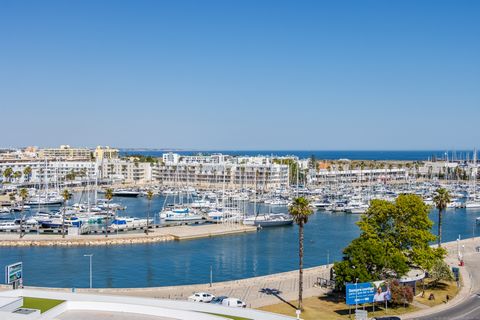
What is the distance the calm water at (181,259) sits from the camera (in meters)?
51.8

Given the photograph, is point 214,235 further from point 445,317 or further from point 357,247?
point 445,317

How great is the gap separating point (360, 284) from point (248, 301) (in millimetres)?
8229

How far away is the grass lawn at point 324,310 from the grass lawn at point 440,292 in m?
2.23

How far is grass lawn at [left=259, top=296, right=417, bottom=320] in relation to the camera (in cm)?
3416

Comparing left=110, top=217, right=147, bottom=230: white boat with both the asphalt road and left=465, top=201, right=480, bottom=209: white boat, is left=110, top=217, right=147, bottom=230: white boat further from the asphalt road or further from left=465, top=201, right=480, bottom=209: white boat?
left=465, top=201, right=480, bottom=209: white boat

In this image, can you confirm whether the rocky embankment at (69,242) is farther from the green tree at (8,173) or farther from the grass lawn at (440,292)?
the green tree at (8,173)

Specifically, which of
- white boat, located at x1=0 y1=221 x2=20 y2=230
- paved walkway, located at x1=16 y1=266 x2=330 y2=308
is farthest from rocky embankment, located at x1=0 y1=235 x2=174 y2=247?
paved walkway, located at x1=16 y1=266 x2=330 y2=308

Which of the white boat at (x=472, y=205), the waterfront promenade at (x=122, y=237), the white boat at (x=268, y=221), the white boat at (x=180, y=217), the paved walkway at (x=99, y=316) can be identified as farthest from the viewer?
the white boat at (x=472, y=205)

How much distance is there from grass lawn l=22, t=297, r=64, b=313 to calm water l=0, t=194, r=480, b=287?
22744 millimetres

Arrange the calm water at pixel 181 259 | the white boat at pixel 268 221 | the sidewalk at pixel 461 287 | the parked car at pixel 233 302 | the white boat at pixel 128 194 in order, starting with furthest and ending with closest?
the white boat at pixel 128 194 < the white boat at pixel 268 221 < the calm water at pixel 181 259 < the parked car at pixel 233 302 < the sidewalk at pixel 461 287

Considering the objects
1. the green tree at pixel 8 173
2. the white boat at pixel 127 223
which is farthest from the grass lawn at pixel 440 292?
the green tree at pixel 8 173

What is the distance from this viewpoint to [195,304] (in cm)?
2661

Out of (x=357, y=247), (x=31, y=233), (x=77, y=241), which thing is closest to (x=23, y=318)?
(x=357, y=247)

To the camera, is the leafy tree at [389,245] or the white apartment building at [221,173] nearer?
the leafy tree at [389,245]
